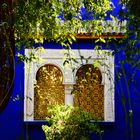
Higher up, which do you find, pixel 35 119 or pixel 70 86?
pixel 70 86

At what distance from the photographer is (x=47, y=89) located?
32.1 feet

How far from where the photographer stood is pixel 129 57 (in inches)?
189

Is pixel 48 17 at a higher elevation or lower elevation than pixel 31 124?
higher

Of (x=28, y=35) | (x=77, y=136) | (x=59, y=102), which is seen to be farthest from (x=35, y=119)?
(x=28, y=35)

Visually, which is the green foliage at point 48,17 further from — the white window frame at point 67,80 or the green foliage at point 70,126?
the white window frame at point 67,80

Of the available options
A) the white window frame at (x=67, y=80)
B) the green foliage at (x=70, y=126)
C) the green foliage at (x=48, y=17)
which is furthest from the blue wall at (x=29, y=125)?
the green foliage at (x=48, y=17)

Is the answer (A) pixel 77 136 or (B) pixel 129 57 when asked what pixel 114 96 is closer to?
(A) pixel 77 136

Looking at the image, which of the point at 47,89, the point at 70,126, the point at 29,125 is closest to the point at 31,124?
the point at 29,125

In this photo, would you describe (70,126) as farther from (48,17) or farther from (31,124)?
(48,17)

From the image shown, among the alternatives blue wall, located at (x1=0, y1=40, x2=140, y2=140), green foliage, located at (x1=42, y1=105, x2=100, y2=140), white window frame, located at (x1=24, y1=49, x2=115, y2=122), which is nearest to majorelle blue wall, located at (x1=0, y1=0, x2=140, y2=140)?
blue wall, located at (x1=0, y1=40, x2=140, y2=140)

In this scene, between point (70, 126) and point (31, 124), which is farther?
point (31, 124)

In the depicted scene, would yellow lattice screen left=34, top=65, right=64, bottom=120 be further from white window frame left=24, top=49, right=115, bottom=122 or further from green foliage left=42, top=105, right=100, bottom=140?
green foliage left=42, top=105, right=100, bottom=140

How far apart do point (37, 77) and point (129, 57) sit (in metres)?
5.21

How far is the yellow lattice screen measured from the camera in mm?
9727
